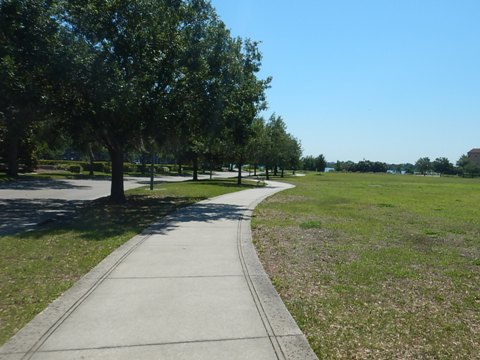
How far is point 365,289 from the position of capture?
19.3 feet

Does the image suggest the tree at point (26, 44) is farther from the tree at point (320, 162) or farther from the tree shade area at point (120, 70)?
the tree at point (320, 162)

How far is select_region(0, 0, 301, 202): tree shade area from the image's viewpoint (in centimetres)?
1373

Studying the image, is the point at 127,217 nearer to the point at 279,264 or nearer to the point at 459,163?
the point at 279,264

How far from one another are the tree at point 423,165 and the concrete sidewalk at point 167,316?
179849 millimetres

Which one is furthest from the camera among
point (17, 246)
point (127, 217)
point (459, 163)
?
point (459, 163)

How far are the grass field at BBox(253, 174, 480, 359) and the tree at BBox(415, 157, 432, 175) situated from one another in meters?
175

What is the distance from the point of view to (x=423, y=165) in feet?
572

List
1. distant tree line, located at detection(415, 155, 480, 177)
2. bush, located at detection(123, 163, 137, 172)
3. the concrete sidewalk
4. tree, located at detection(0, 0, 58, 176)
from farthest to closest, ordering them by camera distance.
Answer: distant tree line, located at detection(415, 155, 480, 177)
bush, located at detection(123, 163, 137, 172)
tree, located at detection(0, 0, 58, 176)
the concrete sidewalk

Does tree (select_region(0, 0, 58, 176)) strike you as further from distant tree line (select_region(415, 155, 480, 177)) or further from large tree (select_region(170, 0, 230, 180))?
distant tree line (select_region(415, 155, 480, 177))

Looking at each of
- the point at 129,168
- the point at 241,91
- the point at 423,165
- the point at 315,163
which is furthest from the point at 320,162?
the point at 241,91

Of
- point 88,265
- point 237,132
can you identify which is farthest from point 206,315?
point 237,132

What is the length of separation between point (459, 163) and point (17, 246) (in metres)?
180

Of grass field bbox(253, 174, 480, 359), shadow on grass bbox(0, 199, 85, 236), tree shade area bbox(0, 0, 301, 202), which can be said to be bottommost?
shadow on grass bbox(0, 199, 85, 236)

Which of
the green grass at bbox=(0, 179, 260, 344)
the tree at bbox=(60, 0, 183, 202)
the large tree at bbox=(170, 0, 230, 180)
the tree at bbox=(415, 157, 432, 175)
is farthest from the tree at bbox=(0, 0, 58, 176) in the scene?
the tree at bbox=(415, 157, 432, 175)
